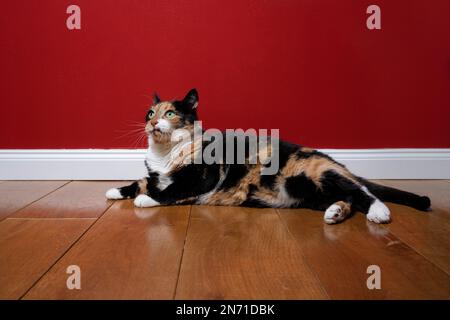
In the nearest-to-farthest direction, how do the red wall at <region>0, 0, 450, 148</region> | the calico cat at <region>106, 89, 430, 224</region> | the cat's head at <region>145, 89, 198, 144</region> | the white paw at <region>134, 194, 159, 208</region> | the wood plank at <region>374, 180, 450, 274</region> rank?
the wood plank at <region>374, 180, 450, 274</region>
the calico cat at <region>106, 89, 430, 224</region>
the white paw at <region>134, 194, 159, 208</region>
the cat's head at <region>145, 89, 198, 144</region>
the red wall at <region>0, 0, 450, 148</region>

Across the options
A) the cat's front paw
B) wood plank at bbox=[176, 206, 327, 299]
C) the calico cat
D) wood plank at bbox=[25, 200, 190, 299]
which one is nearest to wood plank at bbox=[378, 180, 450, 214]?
the calico cat

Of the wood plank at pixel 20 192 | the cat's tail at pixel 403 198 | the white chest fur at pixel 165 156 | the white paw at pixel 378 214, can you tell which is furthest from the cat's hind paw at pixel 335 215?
the wood plank at pixel 20 192

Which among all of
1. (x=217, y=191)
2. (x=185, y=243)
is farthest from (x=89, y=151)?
(x=185, y=243)

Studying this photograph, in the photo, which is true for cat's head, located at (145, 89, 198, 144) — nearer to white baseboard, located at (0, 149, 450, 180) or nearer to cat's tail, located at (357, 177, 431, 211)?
white baseboard, located at (0, 149, 450, 180)

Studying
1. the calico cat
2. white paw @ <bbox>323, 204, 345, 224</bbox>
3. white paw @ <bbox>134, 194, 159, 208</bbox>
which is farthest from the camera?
white paw @ <bbox>134, 194, 159, 208</bbox>

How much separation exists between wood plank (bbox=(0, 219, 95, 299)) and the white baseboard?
74 centimetres

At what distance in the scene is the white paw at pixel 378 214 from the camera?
Answer: 53.2 inches

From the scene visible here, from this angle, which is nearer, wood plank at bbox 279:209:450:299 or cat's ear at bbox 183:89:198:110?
wood plank at bbox 279:209:450:299

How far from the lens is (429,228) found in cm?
131

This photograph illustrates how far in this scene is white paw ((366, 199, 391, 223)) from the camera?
4.44 ft

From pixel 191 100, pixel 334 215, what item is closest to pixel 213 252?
pixel 334 215

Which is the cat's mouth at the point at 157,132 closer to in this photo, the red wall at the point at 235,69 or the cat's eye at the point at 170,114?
the cat's eye at the point at 170,114
